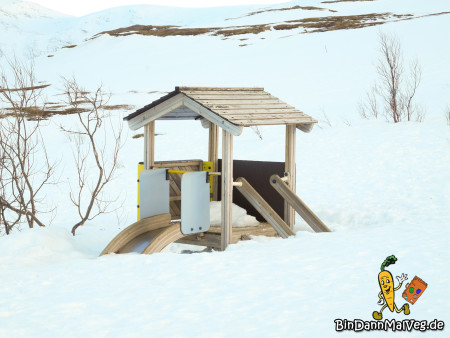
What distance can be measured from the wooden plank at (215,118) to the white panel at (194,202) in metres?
0.72

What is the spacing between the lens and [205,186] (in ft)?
Answer: 26.1

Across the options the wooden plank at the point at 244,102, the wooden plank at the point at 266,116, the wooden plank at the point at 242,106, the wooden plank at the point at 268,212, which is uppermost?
the wooden plank at the point at 244,102

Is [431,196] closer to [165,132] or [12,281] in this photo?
[12,281]

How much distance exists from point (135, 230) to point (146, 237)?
0.16 meters

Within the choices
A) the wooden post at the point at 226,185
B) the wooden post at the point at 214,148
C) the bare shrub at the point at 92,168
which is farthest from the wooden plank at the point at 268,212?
the bare shrub at the point at 92,168

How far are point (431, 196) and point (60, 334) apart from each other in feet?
26.1

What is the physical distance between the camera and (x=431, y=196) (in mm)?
11062

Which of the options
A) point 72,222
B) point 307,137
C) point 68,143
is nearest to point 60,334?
point 72,222

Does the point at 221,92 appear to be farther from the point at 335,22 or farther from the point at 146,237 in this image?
the point at 335,22

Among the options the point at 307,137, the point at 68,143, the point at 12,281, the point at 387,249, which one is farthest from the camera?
the point at 68,143

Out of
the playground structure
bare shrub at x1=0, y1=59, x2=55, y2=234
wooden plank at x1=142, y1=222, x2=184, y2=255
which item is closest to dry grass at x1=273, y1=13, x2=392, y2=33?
bare shrub at x1=0, y1=59, x2=55, y2=234

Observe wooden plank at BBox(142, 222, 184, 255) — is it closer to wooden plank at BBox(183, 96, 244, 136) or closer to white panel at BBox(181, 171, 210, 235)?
white panel at BBox(181, 171, 210, 235)

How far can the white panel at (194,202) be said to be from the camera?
25.5 feet

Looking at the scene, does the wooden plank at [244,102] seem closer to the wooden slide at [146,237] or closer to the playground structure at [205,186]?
the playground structure at [205,186]
